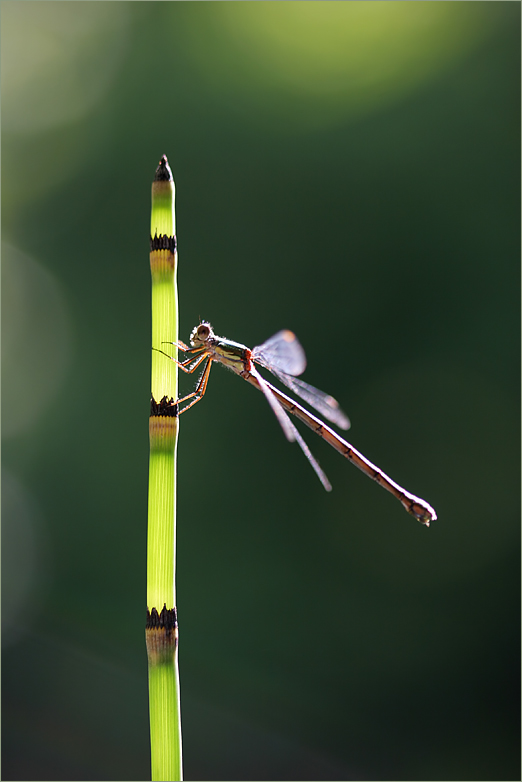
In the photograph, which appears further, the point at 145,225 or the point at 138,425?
the point at 145,225

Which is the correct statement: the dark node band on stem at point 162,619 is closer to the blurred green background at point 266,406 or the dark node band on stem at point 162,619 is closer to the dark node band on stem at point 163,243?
the dark node band on stem at point 163,243

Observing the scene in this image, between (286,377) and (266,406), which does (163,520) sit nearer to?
(286,377)

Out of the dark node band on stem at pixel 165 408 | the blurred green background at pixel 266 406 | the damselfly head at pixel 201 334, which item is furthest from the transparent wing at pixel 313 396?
the blurred green background at pixel 266 406

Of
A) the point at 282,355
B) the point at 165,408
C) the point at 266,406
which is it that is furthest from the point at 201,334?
the point at 266,406

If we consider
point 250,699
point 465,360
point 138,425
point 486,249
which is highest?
point 486,249

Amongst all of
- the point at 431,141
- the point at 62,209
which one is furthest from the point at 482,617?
the point at 62,209

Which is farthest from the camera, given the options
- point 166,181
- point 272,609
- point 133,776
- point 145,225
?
point 145,225

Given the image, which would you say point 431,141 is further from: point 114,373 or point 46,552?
point 46,552

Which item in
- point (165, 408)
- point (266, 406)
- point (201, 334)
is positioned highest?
point (266, 406)
